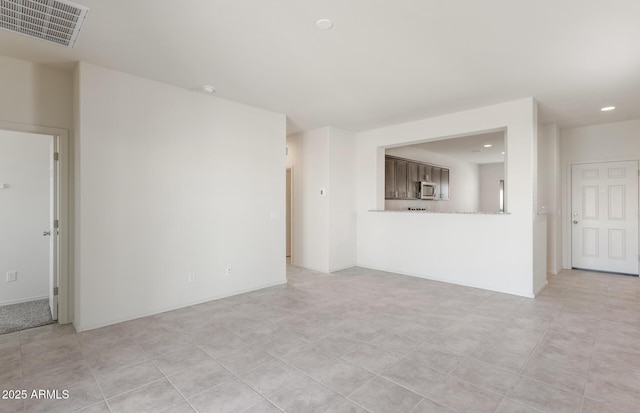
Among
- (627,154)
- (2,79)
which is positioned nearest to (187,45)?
(2,79)

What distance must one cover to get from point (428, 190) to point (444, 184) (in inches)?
49.9

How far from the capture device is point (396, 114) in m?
5.07

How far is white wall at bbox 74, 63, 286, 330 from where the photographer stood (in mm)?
3250

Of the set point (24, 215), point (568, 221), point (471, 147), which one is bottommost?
point (568, 221)

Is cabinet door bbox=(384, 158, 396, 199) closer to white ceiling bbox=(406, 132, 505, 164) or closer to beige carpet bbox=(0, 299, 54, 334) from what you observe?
white ceiling bbox=(406, 132, 505, 164)

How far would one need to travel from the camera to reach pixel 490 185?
433 inches

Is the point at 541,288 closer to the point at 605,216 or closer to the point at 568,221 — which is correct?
the point at 568,221

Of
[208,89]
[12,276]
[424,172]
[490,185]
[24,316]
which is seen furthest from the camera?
[490,185]

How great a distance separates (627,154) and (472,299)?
4.23m

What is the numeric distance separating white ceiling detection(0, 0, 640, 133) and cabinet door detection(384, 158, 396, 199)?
7.69ft

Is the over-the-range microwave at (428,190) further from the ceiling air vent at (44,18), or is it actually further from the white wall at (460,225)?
the ceiling air vent at (44,18)

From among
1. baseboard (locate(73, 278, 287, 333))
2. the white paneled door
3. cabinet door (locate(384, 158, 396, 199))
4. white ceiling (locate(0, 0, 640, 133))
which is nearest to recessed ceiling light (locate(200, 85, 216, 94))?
white ceiling (locate(0, 0, 640, 133))

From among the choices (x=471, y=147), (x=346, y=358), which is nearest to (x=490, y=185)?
(x=471, y=147)

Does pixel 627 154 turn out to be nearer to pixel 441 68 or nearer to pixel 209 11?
pixel 441 68
